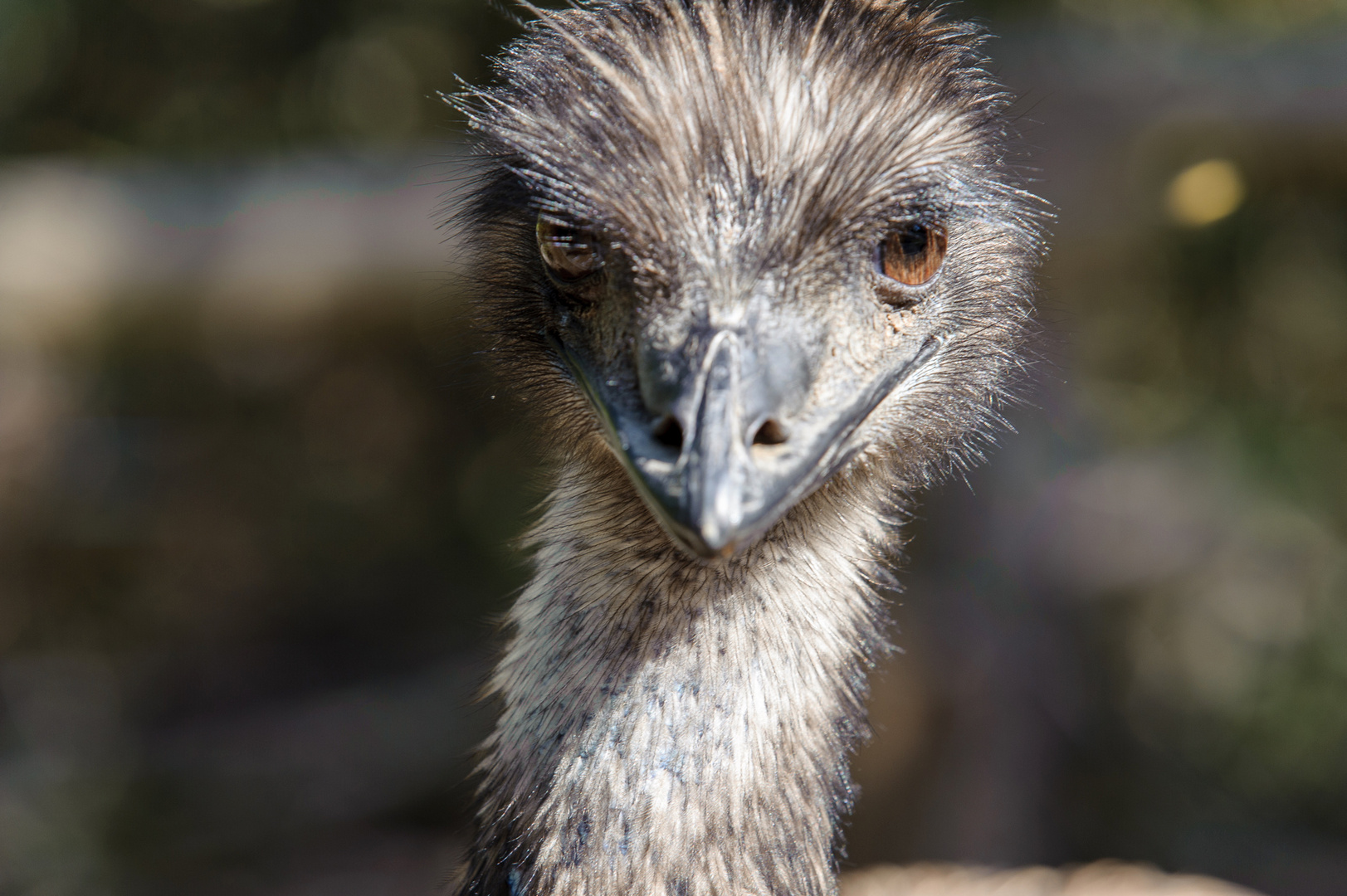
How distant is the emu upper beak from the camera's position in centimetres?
115

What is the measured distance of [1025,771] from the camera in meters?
3.42

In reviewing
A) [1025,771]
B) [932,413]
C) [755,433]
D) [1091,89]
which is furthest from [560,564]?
[1025,771]

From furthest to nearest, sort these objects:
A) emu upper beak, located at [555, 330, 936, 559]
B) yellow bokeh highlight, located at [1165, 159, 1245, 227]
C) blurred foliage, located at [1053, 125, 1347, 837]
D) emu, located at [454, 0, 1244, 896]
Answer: blurred foliage, located at [1053, 125, 1347, 837], yellow bokeh highlight, located at [1165, 159, 1245, 227], emu, located at [454, 0, 1244, 896], emu upper beak, located at [555, 330, 936, 559]

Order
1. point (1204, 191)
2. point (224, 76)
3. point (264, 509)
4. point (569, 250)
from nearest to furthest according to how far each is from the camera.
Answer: point (569, 250), point (1204, 191), point (224, 76), point (264, 509)

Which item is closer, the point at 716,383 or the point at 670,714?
the point at 716,383

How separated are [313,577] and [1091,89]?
3235 mm

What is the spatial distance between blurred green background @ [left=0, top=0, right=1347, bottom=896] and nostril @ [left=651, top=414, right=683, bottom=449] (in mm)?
1480

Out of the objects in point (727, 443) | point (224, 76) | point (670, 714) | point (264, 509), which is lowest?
point (264, 509)

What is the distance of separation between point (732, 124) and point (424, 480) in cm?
321

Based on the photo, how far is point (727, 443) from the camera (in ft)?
3.84

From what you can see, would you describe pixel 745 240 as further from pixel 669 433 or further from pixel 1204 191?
pixel 1204 191

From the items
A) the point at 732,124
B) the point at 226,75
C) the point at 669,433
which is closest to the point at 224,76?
the point at 226,75

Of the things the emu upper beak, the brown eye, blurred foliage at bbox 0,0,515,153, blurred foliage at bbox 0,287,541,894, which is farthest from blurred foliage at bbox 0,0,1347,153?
the emu upper beak

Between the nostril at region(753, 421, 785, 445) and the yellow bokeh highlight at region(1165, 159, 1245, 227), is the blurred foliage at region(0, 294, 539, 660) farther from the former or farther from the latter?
the nostril at region(753, 421, 785, 445)
